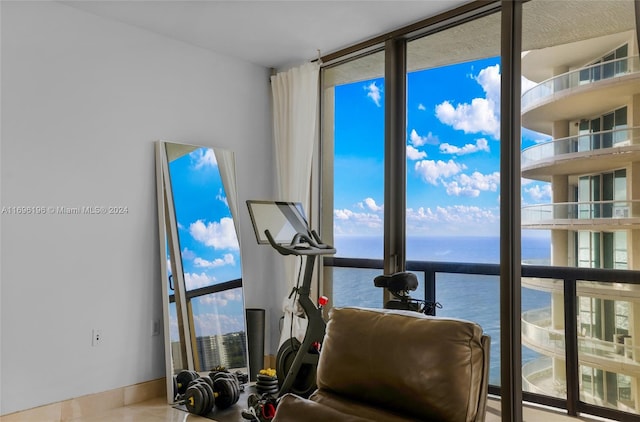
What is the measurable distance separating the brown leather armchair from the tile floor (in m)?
1.56

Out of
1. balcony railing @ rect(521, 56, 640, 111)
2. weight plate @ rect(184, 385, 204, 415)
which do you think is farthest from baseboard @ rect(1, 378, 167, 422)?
balcony railing @ rect(521, 56, 640, 111)

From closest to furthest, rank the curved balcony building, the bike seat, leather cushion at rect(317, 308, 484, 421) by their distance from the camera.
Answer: leather cushion at rect(317, 308, 484, 421)
the curved balcony building
the bike seat

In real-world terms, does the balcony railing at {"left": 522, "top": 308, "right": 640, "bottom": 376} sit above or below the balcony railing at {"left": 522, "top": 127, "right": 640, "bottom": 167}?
below

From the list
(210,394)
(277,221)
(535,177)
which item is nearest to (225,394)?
(210,394)

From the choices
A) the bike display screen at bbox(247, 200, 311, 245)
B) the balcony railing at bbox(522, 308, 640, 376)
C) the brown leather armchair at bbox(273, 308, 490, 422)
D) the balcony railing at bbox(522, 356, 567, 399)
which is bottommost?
the balcony railing at bbox(522, 356, 567, 399)

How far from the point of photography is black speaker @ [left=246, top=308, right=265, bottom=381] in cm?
421

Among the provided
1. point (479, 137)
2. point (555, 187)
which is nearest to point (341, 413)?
point (555, 187)

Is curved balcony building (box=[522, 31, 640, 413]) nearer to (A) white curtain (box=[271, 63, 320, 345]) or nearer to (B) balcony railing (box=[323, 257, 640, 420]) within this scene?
(B) balcony railing (box=[323, 257, 640, 420])

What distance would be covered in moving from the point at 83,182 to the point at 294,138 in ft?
5.49

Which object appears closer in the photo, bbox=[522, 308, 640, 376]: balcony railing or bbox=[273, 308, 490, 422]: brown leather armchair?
bbox=[273, 308, 490, 422]: brown leather armchair

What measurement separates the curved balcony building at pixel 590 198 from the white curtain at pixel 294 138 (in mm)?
1760

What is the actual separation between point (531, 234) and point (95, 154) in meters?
2.79

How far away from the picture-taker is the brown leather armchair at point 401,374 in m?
1.58

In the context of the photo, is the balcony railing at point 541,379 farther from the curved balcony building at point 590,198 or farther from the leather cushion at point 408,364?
the leather cushion at point 408,364
